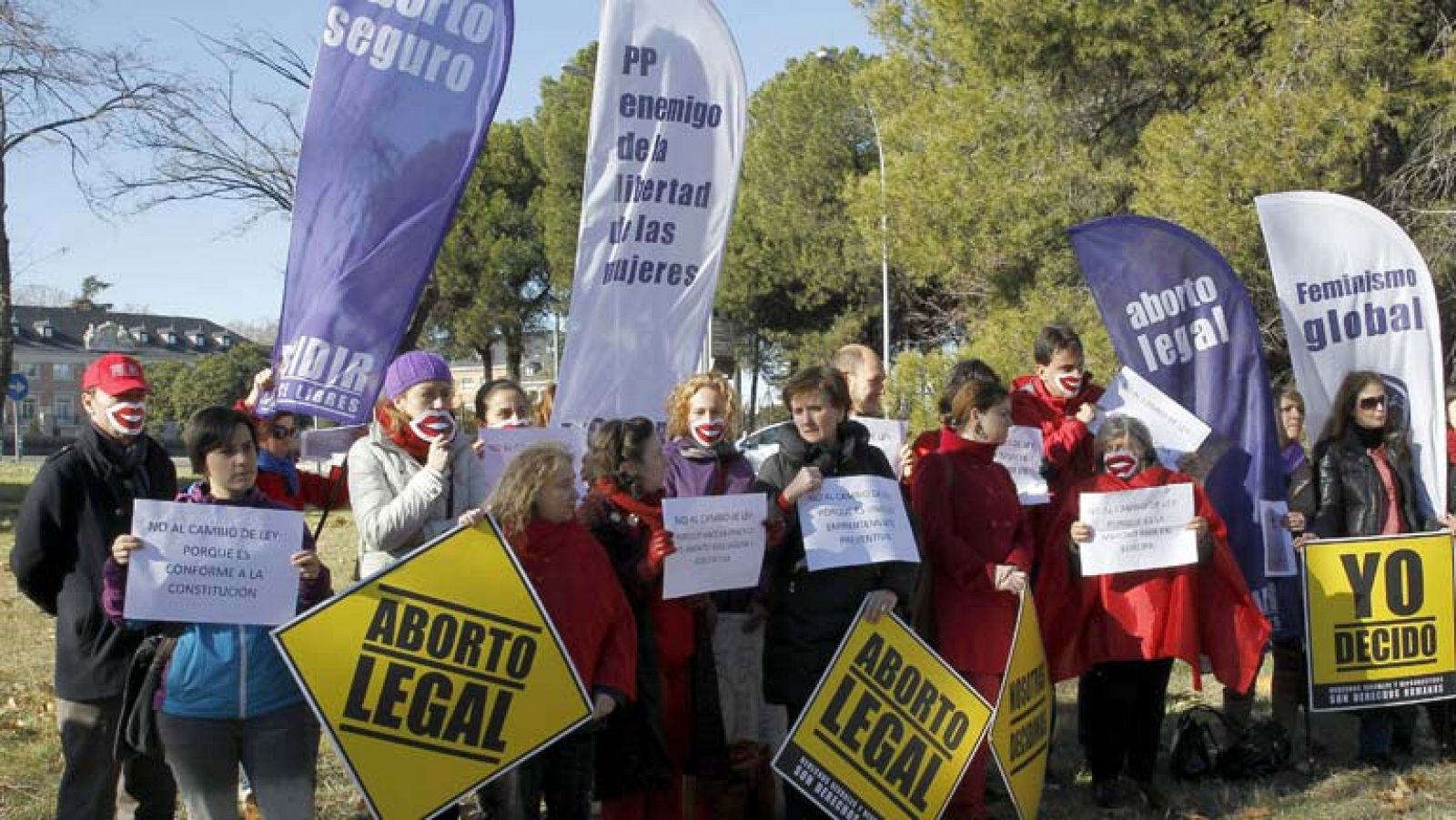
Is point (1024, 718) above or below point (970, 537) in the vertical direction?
below

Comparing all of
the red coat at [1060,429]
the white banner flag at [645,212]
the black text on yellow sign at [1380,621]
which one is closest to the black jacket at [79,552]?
the white banner flag at [645,212]

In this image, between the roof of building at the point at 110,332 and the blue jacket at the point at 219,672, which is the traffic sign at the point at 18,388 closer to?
the blue jacket at the point at 219,672

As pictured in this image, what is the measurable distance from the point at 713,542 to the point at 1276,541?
3.43 metres

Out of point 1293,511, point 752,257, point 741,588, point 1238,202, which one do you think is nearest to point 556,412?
point 741,588

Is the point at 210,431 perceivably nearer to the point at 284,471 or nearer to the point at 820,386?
the point at 284,471

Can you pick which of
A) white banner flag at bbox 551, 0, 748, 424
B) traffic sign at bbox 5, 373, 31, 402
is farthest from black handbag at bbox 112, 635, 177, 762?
traffic sign at bbox 5, 373, 31, 402

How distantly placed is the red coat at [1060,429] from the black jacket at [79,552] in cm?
397

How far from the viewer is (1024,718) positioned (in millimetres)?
5664

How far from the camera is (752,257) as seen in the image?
3803 centimetres

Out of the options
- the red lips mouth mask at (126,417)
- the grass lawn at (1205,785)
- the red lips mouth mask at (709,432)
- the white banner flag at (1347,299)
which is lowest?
the grass lawn at (1205,785)

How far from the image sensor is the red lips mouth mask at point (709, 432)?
5.54 metres

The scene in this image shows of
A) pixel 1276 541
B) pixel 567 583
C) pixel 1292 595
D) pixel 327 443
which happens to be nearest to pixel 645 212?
pixel 327 443

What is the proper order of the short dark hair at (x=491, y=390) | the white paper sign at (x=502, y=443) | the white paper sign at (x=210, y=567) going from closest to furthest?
the white paper sign at (x=210, y=567) < the white paper sign at (x=502, y=443) < the short dark hair at (x=491, y=390)

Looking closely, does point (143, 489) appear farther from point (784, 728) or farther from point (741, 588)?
point (784, 728)
